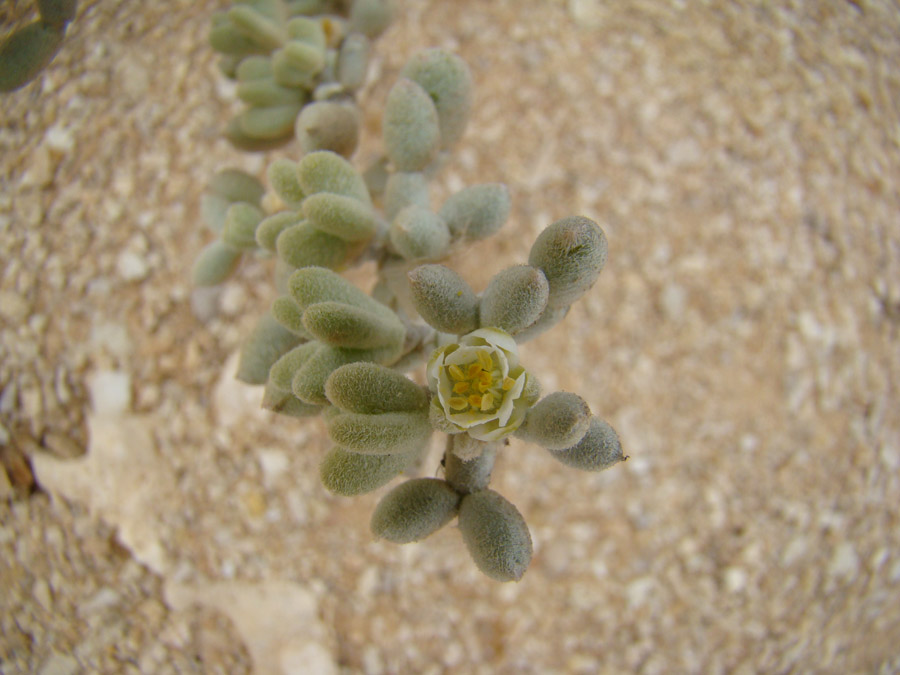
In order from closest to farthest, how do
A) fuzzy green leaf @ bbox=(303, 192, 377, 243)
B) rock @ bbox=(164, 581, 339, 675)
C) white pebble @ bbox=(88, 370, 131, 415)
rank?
fuzzy green leaf @ bbox=(303, 192, 377, 243) < rock @ bbox=(164, 581, 339, 675) < white pebble @ bbox=(88, 370, 131, 415)

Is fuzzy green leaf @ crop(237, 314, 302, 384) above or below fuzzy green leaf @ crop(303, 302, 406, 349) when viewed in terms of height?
below

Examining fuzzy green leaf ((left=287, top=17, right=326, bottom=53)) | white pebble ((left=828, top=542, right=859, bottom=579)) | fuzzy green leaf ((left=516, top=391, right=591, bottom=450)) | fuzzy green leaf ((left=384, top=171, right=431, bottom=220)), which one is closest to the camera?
fuzzy green leaf ((left=516, top=391, right=591, bottom=450))

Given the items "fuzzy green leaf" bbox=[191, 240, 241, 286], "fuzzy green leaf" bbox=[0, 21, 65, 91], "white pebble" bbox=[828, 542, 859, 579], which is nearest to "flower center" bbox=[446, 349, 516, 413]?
"fuzzy green leaf" bbox=[191, 240, 241, 286]

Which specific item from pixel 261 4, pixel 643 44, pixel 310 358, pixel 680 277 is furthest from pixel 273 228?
pixel 643 44

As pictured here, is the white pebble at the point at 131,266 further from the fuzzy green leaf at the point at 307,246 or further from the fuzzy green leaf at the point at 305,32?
the fuzzy green leaf at the point at 307,246

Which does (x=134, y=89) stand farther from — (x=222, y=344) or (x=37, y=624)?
(x=37, y=624)

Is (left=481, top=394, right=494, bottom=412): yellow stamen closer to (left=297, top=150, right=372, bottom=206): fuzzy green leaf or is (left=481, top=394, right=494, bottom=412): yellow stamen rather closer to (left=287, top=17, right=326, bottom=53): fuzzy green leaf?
(left=297, top=150, right=372, bottom=206): fuzzy green leaf

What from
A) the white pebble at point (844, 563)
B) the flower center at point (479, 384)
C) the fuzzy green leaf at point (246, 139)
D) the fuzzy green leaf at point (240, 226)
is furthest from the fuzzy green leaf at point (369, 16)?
the white pebble at point (844, 563)

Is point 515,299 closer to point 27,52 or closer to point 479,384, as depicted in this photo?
point 479,384
